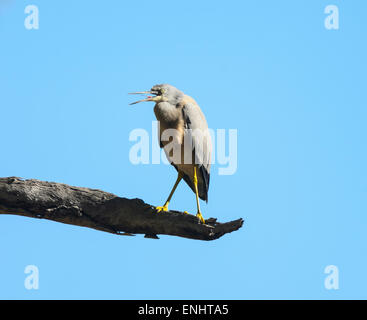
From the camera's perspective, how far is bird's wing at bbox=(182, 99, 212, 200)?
7.82 meters

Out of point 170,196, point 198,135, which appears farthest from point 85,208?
point 198,135

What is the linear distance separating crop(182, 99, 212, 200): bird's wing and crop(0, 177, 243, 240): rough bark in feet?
2.73

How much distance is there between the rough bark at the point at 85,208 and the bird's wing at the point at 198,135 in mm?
833

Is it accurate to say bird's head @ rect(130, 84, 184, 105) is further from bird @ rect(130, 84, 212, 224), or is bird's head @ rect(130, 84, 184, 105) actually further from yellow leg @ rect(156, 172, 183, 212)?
yellow leg @ rect(156, 172, 183, 212)

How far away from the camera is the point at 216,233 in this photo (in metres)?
7.14

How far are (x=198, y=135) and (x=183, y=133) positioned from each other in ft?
0.65

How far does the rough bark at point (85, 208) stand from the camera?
295 inches

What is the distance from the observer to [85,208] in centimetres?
766

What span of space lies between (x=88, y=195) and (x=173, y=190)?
3.81ft

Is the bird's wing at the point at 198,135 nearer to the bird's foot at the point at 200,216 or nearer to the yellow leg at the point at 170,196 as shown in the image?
the yellow leg at the point at 170,196

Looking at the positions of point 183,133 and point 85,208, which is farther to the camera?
point 183,133

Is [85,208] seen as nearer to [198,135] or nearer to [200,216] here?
[200,216]

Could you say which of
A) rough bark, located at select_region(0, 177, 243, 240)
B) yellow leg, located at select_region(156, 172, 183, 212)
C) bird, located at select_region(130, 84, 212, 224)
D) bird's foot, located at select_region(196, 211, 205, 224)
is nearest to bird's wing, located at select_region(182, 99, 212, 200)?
bird, located at select_region(130, 84, 212, 224)
